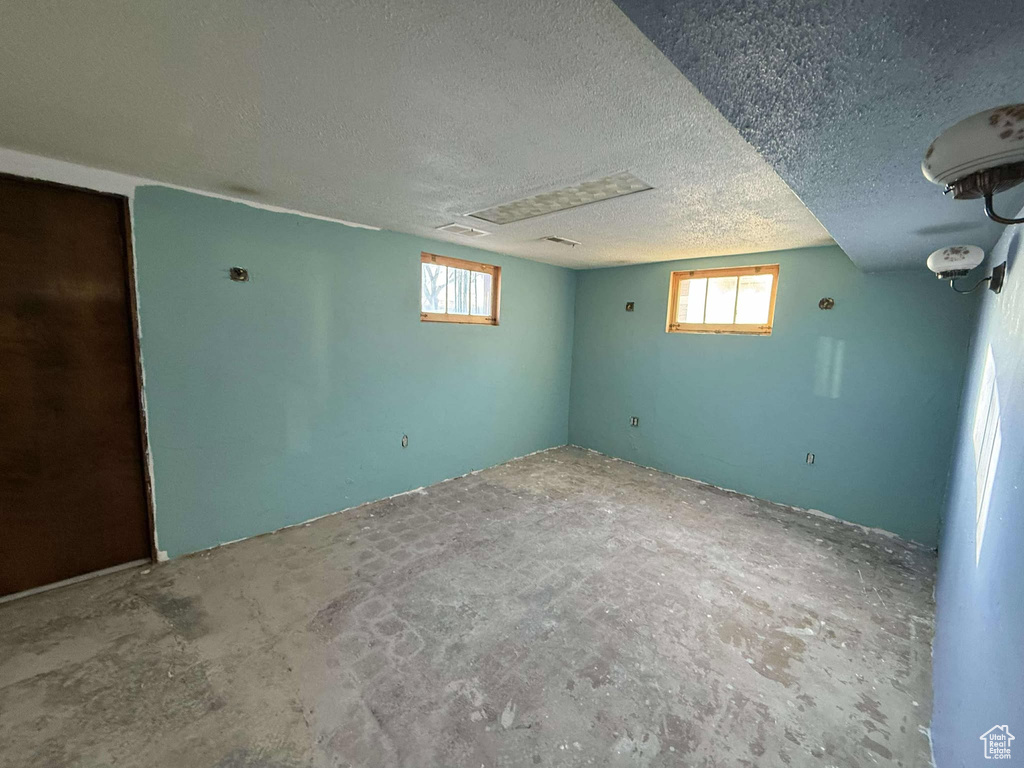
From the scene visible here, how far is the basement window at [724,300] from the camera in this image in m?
3.63

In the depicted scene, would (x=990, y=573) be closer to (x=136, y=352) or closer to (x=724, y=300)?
(x=724, y=300)

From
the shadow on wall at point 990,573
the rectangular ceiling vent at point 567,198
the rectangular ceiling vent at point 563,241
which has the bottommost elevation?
the shadow on wall at point 990,573

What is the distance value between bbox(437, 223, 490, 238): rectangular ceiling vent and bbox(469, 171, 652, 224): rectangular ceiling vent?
0.31 m

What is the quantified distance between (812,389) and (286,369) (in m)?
4.23

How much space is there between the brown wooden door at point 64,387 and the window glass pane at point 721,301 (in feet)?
14.9

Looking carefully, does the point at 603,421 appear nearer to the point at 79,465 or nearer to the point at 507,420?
the point at 507,420

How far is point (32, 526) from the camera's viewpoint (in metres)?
2.10

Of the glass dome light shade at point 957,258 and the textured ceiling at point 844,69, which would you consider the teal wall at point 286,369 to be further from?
the glass dome light shade at point 957,258

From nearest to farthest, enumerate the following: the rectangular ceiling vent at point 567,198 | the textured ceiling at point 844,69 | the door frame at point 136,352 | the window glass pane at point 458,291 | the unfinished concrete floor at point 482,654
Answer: the textured ceiling at point 844,69 → the unfinished concrete floor at point 482,654 → the rectangular ceiling vent at point 567,198 → the door frame at point 136,352 → the window glass pane at point 458,291

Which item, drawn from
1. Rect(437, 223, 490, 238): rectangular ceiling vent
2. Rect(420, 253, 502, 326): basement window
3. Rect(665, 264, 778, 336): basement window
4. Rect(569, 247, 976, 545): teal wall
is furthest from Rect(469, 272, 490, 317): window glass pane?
Rect(665, 264, 778, 336): basement window

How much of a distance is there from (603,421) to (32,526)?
4.63 meters

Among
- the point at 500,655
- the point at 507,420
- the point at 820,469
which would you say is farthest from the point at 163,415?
the point at 820,469

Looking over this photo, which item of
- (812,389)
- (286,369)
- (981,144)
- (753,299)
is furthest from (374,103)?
(812,389)

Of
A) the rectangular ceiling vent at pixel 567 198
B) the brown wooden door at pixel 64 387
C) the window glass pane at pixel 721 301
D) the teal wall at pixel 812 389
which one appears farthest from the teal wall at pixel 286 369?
the window glass pane at pixel 721 301
